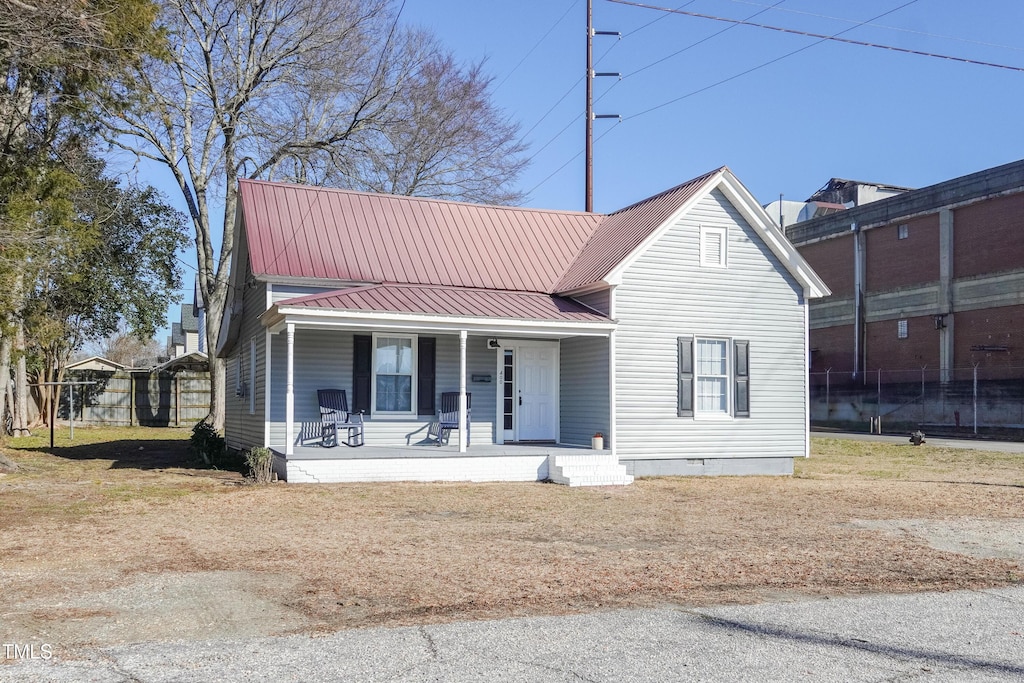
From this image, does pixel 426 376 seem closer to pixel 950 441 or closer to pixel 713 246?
pixel 713 246

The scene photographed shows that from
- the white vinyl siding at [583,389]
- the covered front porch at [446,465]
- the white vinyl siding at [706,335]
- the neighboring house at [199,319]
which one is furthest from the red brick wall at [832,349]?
the neighboring house at [199,319]

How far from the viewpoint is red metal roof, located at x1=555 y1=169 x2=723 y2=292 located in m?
17.6

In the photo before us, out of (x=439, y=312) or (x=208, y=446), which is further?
(x=208, y=446)

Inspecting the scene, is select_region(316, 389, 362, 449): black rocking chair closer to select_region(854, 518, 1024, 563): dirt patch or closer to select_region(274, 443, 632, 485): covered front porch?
select_region(274, 443, 632, 485): covered front porch

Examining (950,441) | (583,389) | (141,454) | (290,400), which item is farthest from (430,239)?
(950,441)

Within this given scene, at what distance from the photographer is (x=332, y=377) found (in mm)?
16766

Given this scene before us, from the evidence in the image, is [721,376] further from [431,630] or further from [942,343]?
[942,343]

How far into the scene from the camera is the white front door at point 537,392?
724 inches

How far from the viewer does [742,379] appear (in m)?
18.1

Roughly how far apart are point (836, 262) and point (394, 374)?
28891 millimetres

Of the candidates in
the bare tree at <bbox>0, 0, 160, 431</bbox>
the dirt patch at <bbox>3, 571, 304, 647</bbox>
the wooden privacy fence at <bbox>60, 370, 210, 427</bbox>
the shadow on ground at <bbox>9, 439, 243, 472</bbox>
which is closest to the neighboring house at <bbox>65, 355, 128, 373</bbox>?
the wooden privacy fence at <bbox>60, 370, 210, 427</bbox>

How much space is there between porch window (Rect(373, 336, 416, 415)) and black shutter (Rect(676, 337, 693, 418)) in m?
4.93

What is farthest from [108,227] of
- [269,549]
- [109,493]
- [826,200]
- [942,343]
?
[826,200]

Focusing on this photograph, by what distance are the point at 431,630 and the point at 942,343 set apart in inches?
1306
